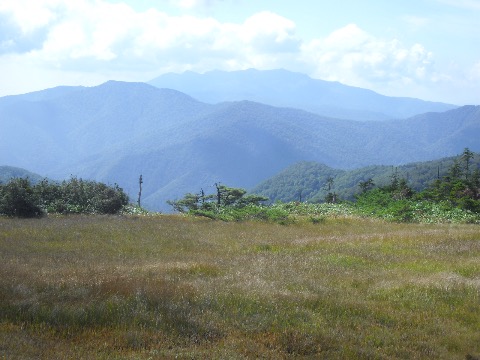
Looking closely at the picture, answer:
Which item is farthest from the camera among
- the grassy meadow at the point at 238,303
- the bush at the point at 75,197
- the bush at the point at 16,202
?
the bush at the point at 75,197

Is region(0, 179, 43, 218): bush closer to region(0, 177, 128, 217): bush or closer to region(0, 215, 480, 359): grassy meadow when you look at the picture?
region(0, 177, 128, 217): bush

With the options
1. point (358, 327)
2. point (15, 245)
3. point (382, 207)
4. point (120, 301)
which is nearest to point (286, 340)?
point (358, 327)

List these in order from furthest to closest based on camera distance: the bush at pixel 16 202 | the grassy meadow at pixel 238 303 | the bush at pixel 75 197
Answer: the bush at pixel 75 197 → the bush at pixel 16 202 → the grassy meadow at pixel 238 303

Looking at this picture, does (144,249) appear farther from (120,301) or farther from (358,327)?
(358,327)

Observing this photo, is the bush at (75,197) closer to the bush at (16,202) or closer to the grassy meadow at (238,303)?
the bush at (16,202)

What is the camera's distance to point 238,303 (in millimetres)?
8906

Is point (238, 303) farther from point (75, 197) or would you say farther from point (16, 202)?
point (75, 197)

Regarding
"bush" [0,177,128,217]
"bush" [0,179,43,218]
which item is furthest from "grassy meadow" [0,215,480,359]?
"bush" [0,177,128,217]

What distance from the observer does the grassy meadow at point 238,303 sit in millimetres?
6852

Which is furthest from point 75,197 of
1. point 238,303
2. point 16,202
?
point 238,303

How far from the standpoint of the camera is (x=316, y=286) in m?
10.8

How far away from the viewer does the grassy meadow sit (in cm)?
685

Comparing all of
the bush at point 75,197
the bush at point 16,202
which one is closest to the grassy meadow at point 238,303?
the bush at point 16,202

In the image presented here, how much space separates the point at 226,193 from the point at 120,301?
39.0 m
